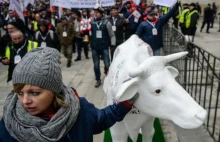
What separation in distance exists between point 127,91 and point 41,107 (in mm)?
760

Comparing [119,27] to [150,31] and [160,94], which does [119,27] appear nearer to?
[150,31]

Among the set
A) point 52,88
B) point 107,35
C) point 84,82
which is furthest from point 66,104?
point 84,82

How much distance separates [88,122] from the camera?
1.94 m

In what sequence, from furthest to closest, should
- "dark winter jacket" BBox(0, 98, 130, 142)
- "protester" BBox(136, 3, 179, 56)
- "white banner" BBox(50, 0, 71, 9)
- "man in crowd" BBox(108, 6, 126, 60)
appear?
A: "man in crowd" BBox(108, 6, 126, 60), "white banner" BBox(50, 0, 71, 9), "protester" BBox(136, 3, 179, 56), "dark winter jacket" BBox(0, 98, 130, 142)

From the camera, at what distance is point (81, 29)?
973cm

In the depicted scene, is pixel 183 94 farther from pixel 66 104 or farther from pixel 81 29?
A: pixel 81 29

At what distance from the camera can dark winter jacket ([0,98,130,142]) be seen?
1.84 metres

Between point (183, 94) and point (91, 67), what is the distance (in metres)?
7.17

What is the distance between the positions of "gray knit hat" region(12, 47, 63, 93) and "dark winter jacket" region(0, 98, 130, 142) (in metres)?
0.29

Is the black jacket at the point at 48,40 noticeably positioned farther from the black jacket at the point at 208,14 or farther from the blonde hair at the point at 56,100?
the black jacket at the point at 208,14

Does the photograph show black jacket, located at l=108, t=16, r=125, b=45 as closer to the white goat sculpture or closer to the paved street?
the paved street

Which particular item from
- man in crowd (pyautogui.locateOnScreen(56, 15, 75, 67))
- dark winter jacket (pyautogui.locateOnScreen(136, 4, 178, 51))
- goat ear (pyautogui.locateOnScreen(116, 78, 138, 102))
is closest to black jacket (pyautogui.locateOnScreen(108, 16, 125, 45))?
man in crowd (pyautogui.locateOnScreen(56, 15, 75, 67))

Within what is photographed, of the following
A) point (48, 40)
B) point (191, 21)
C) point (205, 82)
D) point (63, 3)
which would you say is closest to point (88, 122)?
point (205, 82)

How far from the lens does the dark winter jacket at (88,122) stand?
184 centimetres
